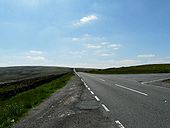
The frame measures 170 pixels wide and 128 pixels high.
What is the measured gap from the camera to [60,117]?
11.7 meters

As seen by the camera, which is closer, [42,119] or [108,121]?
[108,121]

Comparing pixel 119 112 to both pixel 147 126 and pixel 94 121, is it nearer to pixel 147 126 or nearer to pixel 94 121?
pixel 94 121

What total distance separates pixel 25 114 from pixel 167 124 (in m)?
7.19

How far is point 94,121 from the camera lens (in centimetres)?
1028

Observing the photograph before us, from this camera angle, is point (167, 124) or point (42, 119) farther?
point (42, 119)

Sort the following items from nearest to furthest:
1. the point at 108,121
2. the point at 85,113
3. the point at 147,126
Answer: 1. the point at 147,126
2. the point at 108,121
3. the point at 85,113

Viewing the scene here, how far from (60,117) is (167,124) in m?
4.45

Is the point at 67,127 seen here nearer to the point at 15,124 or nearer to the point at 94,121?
the point at 94,121

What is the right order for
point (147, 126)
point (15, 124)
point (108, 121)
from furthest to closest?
point (15, 124)
point (108, 121)
point (147, 126)

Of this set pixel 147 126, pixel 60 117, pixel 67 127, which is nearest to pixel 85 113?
pixel 60 117

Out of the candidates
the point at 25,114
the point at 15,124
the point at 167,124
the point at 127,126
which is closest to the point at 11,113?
the point at 25,114

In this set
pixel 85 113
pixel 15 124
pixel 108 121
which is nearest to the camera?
pixel 108 121

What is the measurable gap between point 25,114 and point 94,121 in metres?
4.70

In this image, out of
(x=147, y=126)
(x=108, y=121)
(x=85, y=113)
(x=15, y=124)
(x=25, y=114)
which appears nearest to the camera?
(x=147, y=126)
